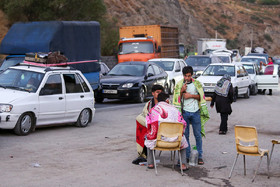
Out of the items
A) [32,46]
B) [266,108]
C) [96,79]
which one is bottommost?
[266,108]

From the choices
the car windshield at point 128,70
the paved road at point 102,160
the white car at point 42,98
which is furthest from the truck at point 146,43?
the white car at point 42,98

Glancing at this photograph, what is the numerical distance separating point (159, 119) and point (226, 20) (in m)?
104

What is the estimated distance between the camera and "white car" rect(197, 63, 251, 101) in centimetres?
2375

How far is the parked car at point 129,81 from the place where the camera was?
69.2 feet

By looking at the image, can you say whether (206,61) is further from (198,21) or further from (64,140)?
(198,21)

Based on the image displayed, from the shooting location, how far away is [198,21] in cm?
9788

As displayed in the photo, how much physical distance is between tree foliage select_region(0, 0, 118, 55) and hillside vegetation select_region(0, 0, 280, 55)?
215 centimetres

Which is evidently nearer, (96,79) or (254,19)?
(96,79)

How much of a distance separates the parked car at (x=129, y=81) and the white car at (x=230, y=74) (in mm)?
2024

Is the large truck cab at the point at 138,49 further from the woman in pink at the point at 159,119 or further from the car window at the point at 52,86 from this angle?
the woman in pink at the point at 159,119

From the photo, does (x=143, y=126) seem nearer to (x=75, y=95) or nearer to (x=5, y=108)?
(x=5, y=108)

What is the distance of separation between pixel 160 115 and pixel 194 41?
264ft

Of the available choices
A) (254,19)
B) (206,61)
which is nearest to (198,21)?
(254,19)

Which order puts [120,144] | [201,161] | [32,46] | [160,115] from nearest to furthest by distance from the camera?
1. [160,115]
2. [201,161]
3. [120,144]
4. [32,46]
